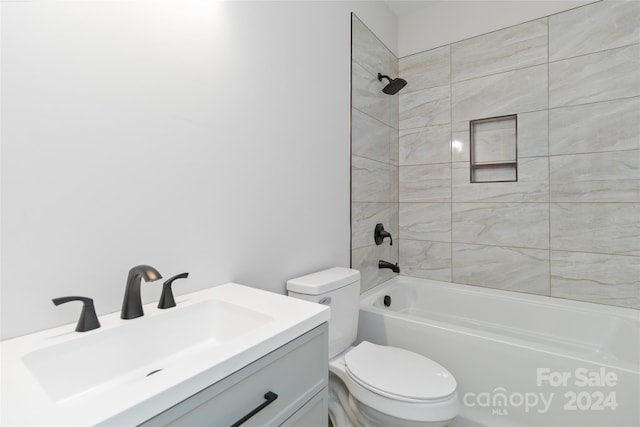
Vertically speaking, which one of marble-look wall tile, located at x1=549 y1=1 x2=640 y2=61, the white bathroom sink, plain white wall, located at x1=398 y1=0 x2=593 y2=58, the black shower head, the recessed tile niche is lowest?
the white bathroom sink

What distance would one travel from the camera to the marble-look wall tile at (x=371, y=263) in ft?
6.86

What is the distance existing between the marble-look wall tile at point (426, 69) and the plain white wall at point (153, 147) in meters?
1.14

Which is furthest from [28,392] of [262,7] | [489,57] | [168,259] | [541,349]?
[489,57]

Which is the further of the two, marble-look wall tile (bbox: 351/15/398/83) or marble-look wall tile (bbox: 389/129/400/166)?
marble-look wall tile (bbox: 389/129/400/166)

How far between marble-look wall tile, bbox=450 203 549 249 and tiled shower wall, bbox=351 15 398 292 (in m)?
0.52

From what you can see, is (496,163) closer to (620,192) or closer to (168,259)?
(620,192)

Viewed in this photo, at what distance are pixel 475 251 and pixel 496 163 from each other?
657 mm

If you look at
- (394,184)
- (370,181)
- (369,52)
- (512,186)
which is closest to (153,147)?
(370,181)

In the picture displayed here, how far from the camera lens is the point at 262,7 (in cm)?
135

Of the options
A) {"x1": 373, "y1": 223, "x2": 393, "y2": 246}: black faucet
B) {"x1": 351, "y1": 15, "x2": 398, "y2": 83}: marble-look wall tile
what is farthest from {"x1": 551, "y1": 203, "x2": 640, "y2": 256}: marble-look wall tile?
{"x1": 351, "y1": 15, "x2": 398, "y2": 83}: marble-look wall tile

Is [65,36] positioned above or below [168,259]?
above

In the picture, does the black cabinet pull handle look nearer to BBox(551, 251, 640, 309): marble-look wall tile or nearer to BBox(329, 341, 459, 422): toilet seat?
BBox(329, 341, 459, 422): toilet seat

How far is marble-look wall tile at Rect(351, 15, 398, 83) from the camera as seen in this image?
79.9 inches

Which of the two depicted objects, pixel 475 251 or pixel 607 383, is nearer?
pixel 607 383
